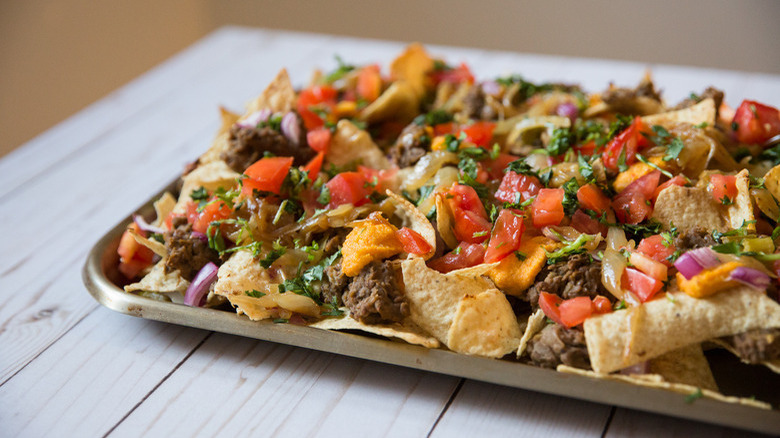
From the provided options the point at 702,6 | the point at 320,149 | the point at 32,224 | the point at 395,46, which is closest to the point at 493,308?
the point at 320,149

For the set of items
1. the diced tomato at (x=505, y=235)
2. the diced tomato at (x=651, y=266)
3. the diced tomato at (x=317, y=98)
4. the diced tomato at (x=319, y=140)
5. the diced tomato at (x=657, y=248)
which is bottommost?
the diced tomato at (x=317, y=98)

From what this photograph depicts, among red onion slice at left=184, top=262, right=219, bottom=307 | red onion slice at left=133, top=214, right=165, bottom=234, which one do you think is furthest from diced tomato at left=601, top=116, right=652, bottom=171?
red onion slice at left=133, top=214, right=165, bottom=234

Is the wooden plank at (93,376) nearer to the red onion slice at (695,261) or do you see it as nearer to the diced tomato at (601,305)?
the diced tomato at (601,305)

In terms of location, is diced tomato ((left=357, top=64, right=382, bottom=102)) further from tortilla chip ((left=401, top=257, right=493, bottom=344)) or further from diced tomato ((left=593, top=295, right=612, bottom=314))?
diced tomato ((left=593, top=295, right=612, bottom=314))

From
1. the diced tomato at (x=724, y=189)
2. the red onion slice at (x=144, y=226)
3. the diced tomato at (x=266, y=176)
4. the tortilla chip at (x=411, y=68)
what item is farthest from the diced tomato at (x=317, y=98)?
the diced tomato at (x=724, y=189)

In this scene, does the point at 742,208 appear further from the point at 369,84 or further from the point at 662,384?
the point at 369,84

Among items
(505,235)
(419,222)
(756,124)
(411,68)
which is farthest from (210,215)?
(756,124)
